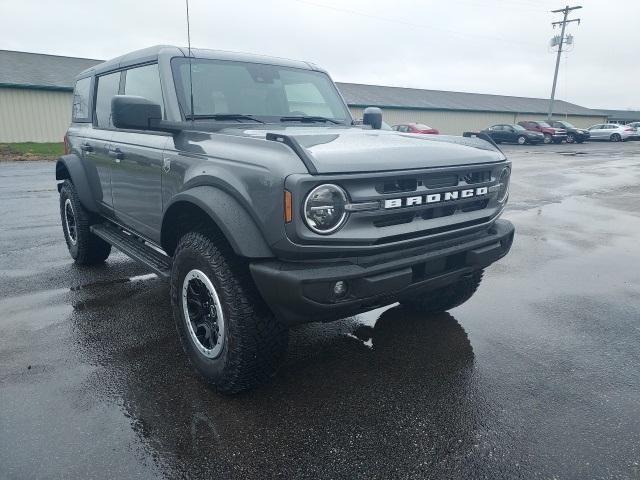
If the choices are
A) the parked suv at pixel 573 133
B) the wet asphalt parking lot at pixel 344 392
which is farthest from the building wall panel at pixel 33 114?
the parked suv at pixel 573 133

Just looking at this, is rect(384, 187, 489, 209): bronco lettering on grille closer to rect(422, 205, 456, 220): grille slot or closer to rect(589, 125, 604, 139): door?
rect(422, 205, 456, 220): grille slot

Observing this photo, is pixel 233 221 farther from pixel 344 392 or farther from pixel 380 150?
pixel 344 392

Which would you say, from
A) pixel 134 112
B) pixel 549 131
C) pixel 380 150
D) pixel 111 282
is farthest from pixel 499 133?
pixel 134 112

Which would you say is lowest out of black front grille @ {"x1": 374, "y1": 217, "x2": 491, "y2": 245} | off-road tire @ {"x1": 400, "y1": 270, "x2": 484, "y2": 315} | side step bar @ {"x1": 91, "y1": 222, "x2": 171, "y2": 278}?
off-road tire @ {"x1": 400, "y1": 270, "x2": 484, "y2": 315}

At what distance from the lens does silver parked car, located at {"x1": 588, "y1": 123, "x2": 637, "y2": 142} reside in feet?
118

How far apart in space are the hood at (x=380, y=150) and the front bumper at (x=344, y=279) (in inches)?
19.3

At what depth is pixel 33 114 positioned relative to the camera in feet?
81.1

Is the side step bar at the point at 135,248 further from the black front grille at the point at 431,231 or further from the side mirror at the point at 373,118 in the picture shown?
the side mirror at the point at 373,118

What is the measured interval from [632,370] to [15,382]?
4054 millimetres

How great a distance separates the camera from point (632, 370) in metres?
3.32

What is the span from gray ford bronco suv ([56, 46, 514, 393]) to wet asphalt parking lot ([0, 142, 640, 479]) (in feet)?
1.10

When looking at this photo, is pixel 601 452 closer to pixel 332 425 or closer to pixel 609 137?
pixel 332 425

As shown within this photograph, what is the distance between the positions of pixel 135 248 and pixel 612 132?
40240 millimetres

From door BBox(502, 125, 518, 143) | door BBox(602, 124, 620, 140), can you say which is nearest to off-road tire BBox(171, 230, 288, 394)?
door BBox(502, 125, 518, 143)
